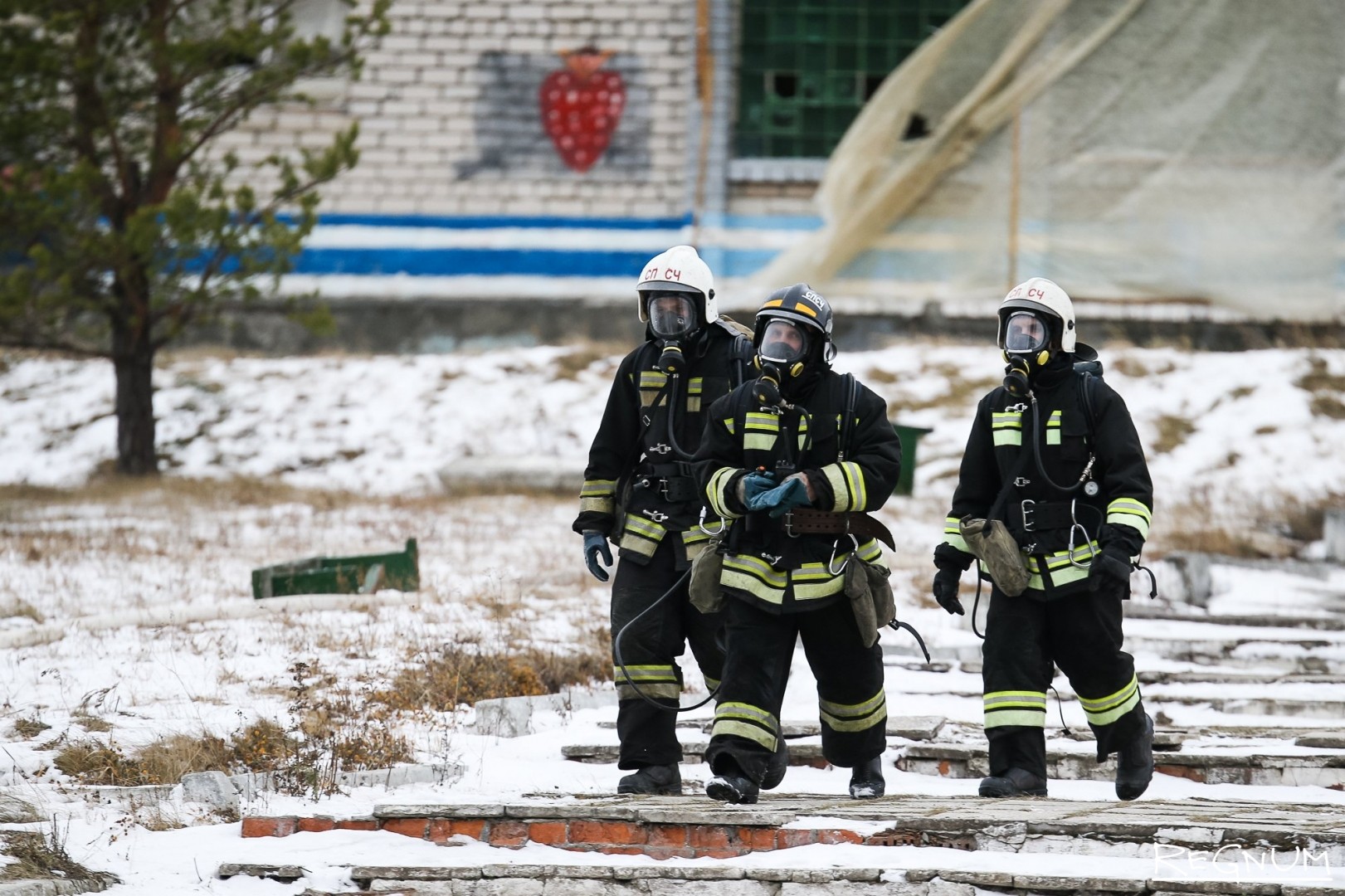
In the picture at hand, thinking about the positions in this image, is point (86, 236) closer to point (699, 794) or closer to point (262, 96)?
point (262, 96)

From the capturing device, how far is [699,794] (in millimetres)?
6039

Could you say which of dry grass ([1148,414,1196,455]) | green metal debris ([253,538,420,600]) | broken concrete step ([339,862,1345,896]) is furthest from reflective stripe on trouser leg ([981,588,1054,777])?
dry grass ([1148,414,1196,455])

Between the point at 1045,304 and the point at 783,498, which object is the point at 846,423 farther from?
the point at 1045,304

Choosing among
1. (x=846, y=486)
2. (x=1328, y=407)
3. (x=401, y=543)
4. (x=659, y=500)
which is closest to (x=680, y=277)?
(x=659, y=500)

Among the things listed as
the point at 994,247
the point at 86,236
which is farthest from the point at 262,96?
the point at 994,247

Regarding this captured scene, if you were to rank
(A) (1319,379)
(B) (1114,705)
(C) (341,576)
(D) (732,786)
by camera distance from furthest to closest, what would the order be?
(A) (1319,379) → (C) (341,576) → (B) (1114,705) → (D) (732,786)

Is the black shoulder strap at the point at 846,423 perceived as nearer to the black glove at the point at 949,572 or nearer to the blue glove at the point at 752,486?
the blue glove at the point at 752,486

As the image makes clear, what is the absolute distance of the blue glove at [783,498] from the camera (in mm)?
5590

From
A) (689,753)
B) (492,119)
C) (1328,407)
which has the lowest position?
(689,753)

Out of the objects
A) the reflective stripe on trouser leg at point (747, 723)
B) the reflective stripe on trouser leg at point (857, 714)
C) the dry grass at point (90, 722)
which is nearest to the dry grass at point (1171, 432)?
the reflective stripe on trouser leg at point (857, 714)

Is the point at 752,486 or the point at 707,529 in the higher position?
the point at 752,486

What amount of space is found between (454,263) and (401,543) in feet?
26.8

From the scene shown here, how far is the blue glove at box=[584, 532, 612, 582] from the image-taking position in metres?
6.19

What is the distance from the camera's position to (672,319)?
6.18 m
